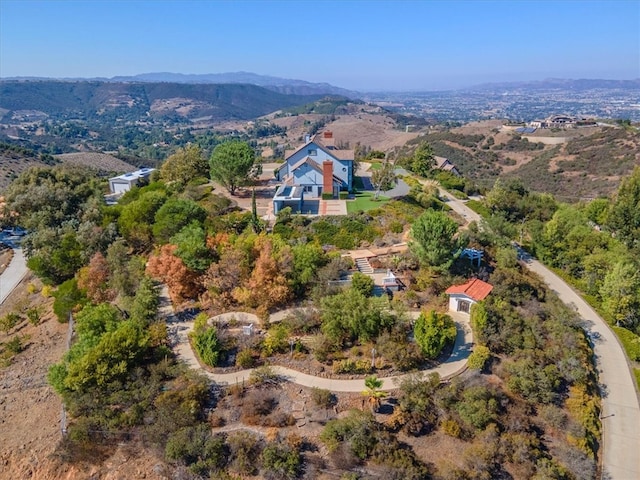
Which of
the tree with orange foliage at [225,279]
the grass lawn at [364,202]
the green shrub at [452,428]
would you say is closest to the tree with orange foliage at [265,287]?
the tree with orange foliage at [225,279]

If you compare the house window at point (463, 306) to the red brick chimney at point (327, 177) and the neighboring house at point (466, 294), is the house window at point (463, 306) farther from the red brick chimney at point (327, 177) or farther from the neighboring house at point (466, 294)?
the red brick chimney at point (327, 177)

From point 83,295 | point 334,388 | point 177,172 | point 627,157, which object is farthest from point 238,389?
point 627,157

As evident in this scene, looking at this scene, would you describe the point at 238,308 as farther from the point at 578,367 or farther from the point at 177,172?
the point at 177,172

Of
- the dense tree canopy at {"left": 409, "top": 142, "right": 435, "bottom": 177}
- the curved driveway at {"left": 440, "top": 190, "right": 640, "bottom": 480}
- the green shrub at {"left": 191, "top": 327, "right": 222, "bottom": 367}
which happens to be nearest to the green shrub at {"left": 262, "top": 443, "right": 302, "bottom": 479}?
the green shrub at {"left": 191, "top": 327, "right": 222, "bottom": 367}

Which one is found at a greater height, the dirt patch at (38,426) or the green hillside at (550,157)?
the green hillside at (550,157)

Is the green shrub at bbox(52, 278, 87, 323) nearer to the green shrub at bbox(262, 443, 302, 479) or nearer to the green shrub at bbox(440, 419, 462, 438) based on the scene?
the green shrub at bbox(262, 443, 302, 479)

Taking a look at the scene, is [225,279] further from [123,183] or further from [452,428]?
[123,183]
